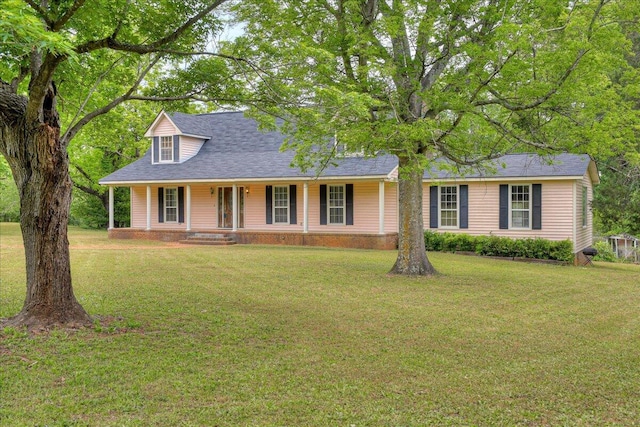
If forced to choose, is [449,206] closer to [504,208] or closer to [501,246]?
[504,208]

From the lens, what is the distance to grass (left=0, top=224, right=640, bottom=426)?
4.57m

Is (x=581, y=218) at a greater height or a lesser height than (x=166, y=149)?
lesser

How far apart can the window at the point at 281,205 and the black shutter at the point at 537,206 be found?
9.45m

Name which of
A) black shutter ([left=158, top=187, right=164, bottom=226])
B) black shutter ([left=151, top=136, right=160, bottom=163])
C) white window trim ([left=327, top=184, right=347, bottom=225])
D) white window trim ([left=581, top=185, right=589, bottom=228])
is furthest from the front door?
white window trim ([left=581, top=185, right=589, bottom=228])

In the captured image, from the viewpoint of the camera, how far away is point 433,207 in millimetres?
20797

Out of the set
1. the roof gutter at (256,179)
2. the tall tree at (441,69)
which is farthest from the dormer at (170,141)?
the tall tree at (441,69)

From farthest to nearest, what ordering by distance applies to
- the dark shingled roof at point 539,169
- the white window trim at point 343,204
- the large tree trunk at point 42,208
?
the white window trim at point 343,204, the dark shingled roof at point 539,169, the large tree trunk at point 42,208

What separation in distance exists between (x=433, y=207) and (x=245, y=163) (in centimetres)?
808

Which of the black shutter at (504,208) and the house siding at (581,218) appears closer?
the house siding at (581,218)

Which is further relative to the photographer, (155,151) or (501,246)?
(155,151)

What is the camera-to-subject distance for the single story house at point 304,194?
1916 centimetres

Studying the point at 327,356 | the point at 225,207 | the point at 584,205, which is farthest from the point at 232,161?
the point at 327,356

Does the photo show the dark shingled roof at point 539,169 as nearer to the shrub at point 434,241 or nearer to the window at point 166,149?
the shrub at point 434,241

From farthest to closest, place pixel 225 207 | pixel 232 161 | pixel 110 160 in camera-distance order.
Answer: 1. pixel 110 160
2. pixel 225 207
3. pixel 232 161
